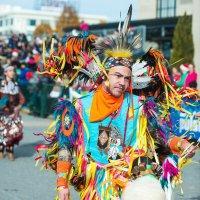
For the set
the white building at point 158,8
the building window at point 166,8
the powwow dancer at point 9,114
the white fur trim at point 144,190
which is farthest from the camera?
→ the building window at point 166,8

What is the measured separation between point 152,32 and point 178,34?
16.1ft

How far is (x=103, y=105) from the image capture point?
4.94m

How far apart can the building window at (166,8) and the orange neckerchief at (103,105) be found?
2939 centimetres

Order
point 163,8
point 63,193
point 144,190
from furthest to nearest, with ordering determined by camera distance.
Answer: point 163,8 → point 63,193 → point 144,190

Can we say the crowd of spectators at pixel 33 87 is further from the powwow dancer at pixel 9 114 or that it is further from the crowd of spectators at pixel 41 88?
the powwow dancer at pixel 9 114

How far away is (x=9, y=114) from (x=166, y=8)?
→ 23869 millimetres

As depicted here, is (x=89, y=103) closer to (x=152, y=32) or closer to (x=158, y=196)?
(x=158, y=196)

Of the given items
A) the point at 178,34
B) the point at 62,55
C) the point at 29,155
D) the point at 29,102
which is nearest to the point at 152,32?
the point at 178,34

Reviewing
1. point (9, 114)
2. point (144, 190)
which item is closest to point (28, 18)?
point (9, 114)

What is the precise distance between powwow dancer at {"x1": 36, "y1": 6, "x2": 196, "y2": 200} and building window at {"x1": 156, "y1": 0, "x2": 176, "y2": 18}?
2915 centimetres

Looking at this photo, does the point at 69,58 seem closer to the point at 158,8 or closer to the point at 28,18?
the point at 158,8

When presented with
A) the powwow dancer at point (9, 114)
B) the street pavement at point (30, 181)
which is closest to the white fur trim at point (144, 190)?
the street pavement at point (30, 181)

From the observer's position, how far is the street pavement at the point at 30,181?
26.5ft

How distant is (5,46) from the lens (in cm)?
3198
